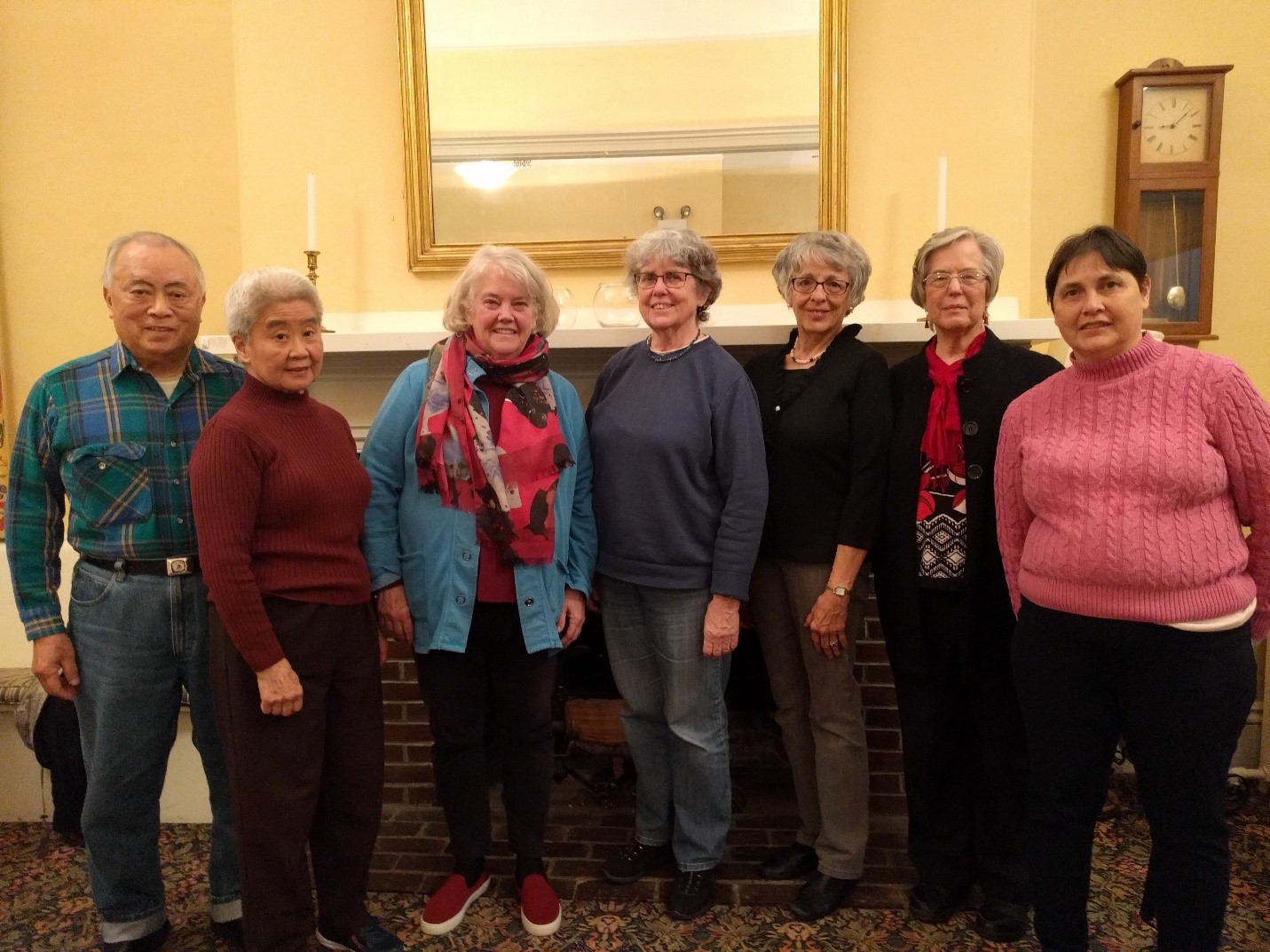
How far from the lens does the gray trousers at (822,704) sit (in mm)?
1641

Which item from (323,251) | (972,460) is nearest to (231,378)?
(323,251)

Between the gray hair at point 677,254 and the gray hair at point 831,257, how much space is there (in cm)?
16

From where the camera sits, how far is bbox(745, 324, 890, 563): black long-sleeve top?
1.53m

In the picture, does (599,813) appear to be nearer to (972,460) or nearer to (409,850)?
(409,850)

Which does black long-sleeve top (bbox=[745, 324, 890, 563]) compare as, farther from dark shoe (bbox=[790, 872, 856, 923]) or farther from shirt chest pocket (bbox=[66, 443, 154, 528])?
shirt chest pocket (bbox=[66, 443, 154, 528])

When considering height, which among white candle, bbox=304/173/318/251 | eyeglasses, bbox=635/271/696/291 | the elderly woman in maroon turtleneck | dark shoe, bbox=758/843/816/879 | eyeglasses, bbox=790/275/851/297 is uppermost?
white candle, bbox=304/173/318/251

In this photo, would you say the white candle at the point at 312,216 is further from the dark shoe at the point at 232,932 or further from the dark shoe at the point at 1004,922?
the dark shoe at the point at 1004,922

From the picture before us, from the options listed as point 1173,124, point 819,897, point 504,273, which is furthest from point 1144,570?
point 1173,124

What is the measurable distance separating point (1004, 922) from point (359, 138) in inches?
102

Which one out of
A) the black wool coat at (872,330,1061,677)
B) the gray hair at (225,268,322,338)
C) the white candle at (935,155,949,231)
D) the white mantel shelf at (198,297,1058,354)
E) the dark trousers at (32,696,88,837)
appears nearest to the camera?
the gray hair at (225,268,322,338)

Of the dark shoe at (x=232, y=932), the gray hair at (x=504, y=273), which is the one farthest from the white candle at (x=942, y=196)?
the dark shoe at (x=232, y=932)

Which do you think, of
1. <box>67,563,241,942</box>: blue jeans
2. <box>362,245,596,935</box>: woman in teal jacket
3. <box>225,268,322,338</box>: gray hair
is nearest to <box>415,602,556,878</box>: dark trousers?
<box>362,245,596,935</box>: woman in teal jacket

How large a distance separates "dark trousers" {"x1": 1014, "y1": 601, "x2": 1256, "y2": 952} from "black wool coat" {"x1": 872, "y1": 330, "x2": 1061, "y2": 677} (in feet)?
0.46

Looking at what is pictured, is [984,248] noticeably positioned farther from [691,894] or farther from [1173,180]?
[691,894]
